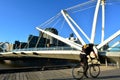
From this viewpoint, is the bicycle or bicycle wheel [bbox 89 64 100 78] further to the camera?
bicycle wheel [bbox 89 64 100 78]

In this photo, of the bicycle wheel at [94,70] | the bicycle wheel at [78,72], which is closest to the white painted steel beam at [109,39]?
the bicycle wheel at [94,70]

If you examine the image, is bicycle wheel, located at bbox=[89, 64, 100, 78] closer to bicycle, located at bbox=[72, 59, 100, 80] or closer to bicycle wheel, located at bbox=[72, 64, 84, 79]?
bicycle, located at bbox=[72, 59, 100, 80]

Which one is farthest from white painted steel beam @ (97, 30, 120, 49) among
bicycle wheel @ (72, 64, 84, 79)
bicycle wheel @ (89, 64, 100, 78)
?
bicycle wheel @ (72, 64, 84, 79)

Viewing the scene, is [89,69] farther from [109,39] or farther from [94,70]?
[109,39]

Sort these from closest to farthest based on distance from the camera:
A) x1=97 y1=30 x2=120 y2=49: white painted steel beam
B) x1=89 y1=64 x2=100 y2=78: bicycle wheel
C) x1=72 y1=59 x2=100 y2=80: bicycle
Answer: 1. x1=72 y1=59 x2=100 y2=80: bicycle
2. x1=89 y1=64 x2=100 y2=78: bicycle wheel
3. x1=97 y1=30 x2=120 y2=49: white painted steel beam

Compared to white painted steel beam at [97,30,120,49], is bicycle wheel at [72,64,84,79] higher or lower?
lower

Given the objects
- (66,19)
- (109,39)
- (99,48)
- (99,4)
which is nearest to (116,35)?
(109,39)

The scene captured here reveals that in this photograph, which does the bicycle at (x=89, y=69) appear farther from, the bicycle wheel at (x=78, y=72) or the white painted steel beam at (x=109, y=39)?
the white painted steel beam at (x=109, y=39)

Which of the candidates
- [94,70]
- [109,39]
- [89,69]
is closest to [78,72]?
[89,69]

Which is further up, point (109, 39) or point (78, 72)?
point (109, 39)

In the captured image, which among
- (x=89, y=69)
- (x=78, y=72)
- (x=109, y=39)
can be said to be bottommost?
(x=78, y=72)

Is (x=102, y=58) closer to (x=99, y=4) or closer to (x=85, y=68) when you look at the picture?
(x=99, y=4)

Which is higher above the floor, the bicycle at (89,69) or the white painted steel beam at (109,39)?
the white painted steel beam at (109,39)

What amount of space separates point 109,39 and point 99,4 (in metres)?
12.0
